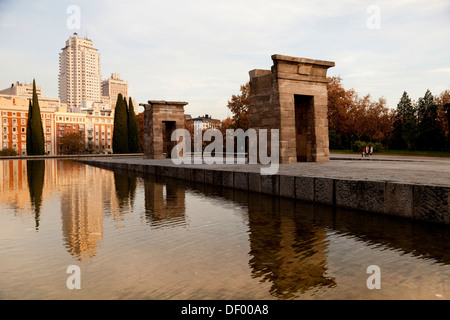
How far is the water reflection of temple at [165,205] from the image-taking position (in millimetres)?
8141

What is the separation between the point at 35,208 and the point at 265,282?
25.7ft

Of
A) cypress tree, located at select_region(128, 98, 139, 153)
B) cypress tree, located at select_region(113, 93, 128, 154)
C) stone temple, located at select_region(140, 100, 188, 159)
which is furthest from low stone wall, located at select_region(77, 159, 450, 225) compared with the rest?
cypress tree, located at select_region(128, 98, 139, 153)

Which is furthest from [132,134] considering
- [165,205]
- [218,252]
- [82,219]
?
[218,252]

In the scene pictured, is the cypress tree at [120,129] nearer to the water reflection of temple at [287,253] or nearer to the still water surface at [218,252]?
the still water surface at [218,252]

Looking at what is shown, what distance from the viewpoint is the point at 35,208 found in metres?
9.91

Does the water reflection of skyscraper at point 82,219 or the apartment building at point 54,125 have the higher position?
the apartment building at point 54,125

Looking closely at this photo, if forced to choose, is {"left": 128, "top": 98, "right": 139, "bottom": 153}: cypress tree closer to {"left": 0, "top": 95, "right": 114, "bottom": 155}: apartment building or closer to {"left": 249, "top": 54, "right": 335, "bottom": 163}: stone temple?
{"left": 0, "top": 95, "right": 114, "bottom": 155}: apartment building

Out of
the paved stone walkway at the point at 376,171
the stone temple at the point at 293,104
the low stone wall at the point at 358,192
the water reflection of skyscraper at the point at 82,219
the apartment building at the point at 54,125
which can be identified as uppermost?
the apartment building at the point at 54,125

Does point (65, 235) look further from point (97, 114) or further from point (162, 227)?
point (97, 114)

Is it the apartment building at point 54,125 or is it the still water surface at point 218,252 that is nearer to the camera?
the still water surface at point 218,252

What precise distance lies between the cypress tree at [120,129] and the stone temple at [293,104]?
5186cm

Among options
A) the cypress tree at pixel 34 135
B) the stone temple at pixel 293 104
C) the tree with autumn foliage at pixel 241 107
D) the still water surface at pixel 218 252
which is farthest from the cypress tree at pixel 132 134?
the still water surface at pixel 218 252

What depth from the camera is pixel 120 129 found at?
66.6 meters
